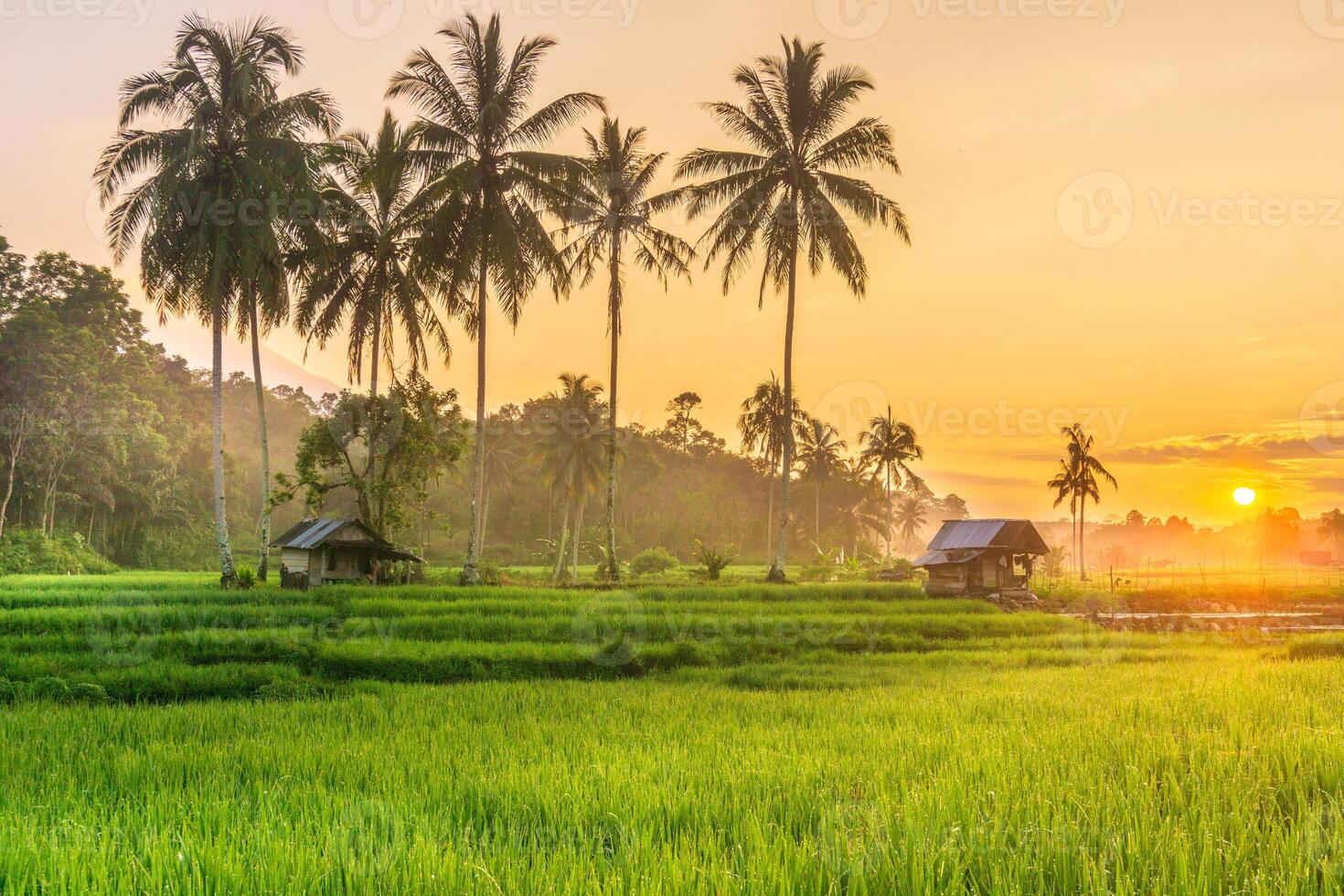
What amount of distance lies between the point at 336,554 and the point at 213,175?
11093 millimetres

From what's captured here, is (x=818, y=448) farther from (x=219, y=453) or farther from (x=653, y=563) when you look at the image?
(x=219, y=453)

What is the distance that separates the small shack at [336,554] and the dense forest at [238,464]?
44.1 inches

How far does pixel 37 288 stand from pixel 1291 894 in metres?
49.0

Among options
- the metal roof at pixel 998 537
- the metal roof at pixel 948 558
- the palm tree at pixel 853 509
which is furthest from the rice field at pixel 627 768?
the palm tree at pixel 853 509

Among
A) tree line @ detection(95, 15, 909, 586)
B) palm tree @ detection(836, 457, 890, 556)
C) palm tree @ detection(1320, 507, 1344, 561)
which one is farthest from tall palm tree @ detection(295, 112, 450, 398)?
palm tree @ detection(1320, 507, 1344, 561)

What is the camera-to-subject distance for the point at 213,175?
20.8 meters

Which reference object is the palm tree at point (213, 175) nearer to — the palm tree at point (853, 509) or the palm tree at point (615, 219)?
the palm tree at point (615, 219)

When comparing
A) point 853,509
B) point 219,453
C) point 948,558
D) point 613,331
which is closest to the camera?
point 219,453

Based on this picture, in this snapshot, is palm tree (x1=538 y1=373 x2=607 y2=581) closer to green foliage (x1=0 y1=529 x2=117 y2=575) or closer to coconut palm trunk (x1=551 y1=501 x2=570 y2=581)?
coconut palm trunk (x1=551 y1=501 x2=570 y2=581)

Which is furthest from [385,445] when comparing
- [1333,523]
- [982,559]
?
[1333,523]

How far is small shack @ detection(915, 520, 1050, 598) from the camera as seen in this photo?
1208 inches

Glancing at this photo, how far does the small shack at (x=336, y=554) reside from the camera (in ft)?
72.3

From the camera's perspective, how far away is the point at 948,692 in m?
10.2

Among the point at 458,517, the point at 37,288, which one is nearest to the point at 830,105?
the point at 37,288
